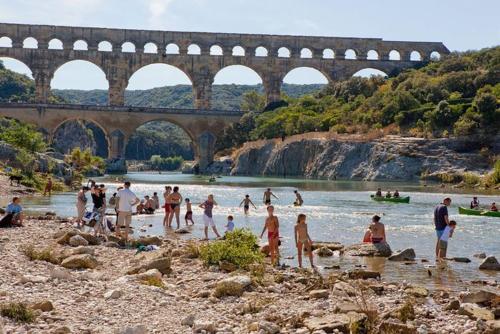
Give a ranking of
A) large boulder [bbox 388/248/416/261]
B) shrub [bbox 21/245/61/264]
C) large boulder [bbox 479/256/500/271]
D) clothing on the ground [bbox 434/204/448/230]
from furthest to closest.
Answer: large boulder [bbox 388/248/416/261] → clothing on the ground [bbox 434/204/448/230] → large boulder [bbox 479/256/500/271] → shrub [bbox 21/245/61/264]

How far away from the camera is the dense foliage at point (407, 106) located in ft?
214

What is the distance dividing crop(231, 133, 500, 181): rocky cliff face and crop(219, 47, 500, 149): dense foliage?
1.77 m

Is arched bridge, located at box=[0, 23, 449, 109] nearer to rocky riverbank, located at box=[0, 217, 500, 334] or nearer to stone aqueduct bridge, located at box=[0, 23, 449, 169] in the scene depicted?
stone aqueduct bridge, located at box=[0, 23, 449, 169]

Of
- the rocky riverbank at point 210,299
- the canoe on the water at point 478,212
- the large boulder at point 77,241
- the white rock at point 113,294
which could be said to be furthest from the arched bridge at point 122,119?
the white rock at point 113,294

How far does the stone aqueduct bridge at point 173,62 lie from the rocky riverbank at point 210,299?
74.6 m

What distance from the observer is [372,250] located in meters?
18.3

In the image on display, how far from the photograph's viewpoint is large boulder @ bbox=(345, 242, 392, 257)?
18219mm

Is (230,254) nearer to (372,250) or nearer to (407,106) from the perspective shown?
(372,250)

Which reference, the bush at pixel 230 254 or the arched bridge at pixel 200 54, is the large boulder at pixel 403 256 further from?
the arched bridge at pixel 200 54

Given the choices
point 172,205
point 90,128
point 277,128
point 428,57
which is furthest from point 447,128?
point 90,128

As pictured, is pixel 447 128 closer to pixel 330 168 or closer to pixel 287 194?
pixel 330 168

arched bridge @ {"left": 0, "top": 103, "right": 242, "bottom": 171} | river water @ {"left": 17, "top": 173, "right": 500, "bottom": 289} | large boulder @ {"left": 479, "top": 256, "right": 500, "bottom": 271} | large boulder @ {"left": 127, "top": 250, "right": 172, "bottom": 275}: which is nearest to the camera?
large boulder @ {"left": 127, "top": 250, "right": 172, "bottom": 275}

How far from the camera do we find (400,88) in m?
77.8

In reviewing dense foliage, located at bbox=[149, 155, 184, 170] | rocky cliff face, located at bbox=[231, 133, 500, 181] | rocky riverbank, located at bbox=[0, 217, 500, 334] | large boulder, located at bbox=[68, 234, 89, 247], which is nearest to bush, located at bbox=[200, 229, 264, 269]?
rocky riverbank, located at bbox=[0, 217, 500, 334]
